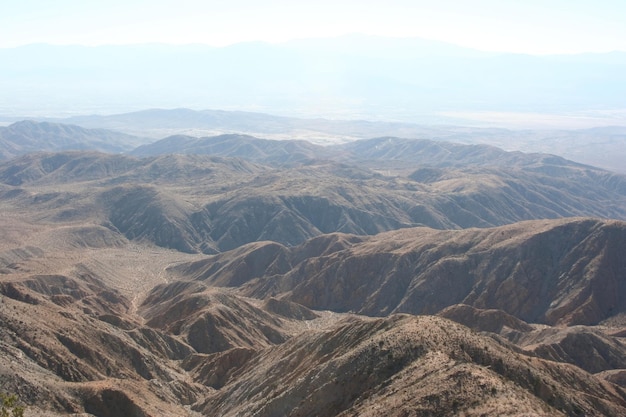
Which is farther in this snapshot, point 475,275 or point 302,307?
point 475,275

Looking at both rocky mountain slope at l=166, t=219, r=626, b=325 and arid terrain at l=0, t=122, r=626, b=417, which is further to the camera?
rocky mountain slope at l=166, t=219, r=626, b=325

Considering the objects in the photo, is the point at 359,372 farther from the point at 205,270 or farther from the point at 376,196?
the point at 376,196

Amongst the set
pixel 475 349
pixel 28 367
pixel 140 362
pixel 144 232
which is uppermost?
pixel 475 349

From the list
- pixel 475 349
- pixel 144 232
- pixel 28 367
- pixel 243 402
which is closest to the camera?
→ pixel 475 349

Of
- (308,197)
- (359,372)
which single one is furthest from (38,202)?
(359,372)

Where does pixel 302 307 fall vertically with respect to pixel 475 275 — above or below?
below

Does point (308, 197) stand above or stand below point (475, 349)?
below

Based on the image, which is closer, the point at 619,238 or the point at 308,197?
the point at 619,238

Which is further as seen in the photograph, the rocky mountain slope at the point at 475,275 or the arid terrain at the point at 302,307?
the rocky mountain slope at the point at 475,275
